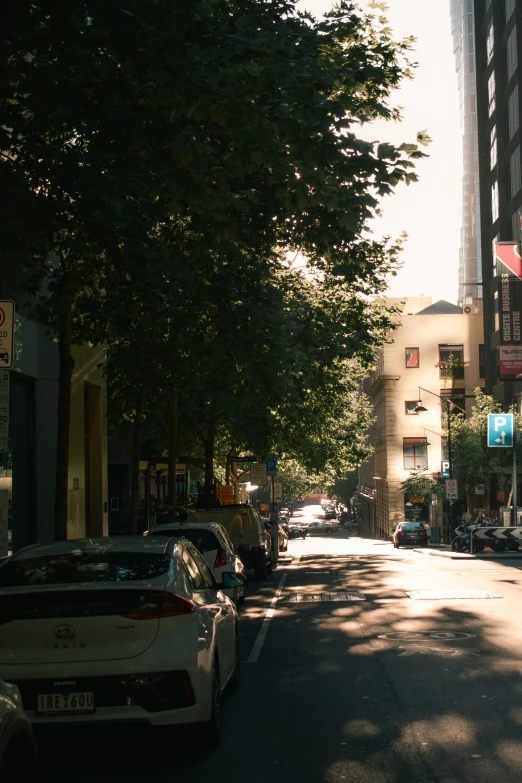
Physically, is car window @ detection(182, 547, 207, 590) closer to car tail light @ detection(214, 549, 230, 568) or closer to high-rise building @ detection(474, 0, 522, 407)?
car tail light @ detection(214, 549, 230, 568)

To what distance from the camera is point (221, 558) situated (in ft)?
56.2

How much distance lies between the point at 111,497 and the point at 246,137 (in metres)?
35.6

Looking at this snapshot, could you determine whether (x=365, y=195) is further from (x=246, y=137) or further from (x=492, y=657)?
(x=492, y=657)

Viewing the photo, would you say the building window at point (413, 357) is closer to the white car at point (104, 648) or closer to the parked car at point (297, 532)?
the parked car at point (297, 532)

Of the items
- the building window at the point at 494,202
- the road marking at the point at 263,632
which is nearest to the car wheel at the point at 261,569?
the road marking at the point at 263,632

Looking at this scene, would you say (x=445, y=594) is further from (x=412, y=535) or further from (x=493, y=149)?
(x=493, y=149)

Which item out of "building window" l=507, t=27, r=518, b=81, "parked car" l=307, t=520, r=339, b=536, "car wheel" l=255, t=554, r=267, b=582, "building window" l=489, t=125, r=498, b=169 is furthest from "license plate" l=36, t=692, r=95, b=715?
"parked car" l=307, t=520, r=339, b=536

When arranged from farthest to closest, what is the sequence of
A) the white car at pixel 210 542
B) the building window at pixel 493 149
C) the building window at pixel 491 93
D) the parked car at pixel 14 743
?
the building window at pixel 491 93 < the building window at pixel 493 149 < the white car at pixel 210 542 < the parked car at pixel 14 743

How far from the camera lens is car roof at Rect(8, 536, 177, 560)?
27.0 ft

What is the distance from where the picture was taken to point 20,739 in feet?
16.6

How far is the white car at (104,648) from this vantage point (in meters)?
7.21

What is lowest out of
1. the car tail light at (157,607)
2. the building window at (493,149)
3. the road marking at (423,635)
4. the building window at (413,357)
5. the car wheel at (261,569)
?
the car wheel at (261,569)

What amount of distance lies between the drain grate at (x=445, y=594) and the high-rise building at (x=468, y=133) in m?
163

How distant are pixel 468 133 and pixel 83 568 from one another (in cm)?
18224
